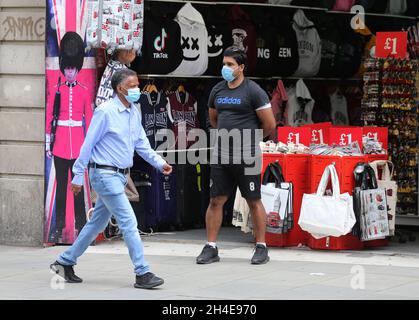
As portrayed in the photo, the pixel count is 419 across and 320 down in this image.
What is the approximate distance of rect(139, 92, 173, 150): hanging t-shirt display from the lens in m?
12.0

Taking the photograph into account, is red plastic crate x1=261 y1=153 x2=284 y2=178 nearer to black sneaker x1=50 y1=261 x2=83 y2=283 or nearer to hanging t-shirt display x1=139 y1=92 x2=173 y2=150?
hanging t-shirt display x1=139 y1=92 x2=173 y2=150

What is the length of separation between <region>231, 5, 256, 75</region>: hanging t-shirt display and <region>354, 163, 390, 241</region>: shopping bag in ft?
9.88

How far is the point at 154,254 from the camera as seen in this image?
10727mm

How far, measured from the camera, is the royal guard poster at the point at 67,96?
36.5 ft

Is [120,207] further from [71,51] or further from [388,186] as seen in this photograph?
[388,186]

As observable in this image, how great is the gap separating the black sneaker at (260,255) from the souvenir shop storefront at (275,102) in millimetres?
734

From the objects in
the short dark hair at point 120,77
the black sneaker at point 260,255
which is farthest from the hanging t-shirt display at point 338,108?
the short dark hair at point 120,77

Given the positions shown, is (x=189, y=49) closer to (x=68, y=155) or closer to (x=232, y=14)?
(x=232, y=14)

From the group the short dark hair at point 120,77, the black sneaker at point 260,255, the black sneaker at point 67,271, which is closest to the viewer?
the short dark hair at point 120,77

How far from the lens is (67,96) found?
36.6ft

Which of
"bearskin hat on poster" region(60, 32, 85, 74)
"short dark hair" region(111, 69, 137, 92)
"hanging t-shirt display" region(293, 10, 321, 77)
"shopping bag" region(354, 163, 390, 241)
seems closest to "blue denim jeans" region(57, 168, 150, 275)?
"short dark hair" region(111, 69, 137, 92)

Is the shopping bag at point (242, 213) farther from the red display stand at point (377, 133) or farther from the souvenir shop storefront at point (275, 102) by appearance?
the red display stand at point (377, 133)

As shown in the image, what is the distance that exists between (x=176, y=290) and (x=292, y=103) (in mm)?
5497

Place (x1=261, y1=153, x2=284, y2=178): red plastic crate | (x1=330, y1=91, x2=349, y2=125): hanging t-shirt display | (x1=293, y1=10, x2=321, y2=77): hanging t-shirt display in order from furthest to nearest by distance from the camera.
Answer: (x1=330, y1=91, x2=349, y2=125): hanging t-shirt display < (x1=293, y1=10, x2=321, y2=77): hanging t-shirt display < (x1=261, y1=153, x2=284, y2=178): red plastic crate
